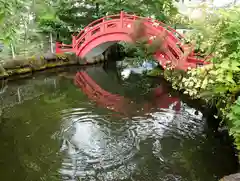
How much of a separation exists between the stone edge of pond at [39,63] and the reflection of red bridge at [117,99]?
8.76ft

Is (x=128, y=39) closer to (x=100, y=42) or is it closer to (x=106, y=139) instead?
(x=100, y=42)

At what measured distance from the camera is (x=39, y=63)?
482 inches

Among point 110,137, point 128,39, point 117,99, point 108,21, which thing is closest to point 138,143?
point 110,137

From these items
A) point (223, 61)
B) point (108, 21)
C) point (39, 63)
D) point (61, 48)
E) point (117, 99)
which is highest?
point (108, 21)

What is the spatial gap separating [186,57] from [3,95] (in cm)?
687

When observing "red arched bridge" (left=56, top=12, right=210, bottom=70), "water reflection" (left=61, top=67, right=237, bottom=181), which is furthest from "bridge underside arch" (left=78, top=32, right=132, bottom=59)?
"water reflection" (left=61, top=67, right=237, bottom=181)

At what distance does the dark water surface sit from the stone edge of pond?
6.28 ft

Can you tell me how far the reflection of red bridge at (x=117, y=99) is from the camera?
314 inches

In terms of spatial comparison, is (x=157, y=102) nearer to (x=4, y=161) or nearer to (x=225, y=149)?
(x=225, y=149)

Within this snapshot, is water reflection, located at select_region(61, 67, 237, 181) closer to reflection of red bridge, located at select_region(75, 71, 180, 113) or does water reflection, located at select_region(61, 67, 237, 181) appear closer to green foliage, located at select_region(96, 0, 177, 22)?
reflection of red bridge, located at select_region(75, 71, 180, 113)

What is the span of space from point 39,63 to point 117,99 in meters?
5.49

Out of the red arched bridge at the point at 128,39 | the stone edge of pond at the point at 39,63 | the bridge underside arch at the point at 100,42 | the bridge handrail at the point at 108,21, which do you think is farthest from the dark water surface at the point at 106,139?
the bridge underside arch at the point at 100,42

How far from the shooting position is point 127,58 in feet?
56.8

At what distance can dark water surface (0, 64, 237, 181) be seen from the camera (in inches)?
185
